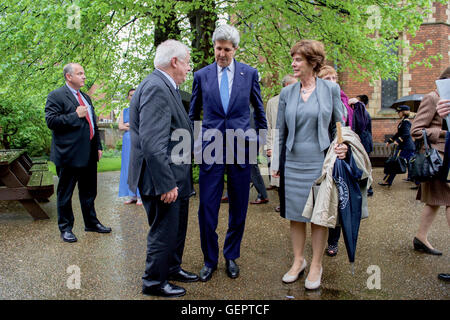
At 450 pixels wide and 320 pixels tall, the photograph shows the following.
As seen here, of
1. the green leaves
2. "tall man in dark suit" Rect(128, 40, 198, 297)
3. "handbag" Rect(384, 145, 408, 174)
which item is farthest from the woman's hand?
"handbag" Rect(384, 145, 408, 174)

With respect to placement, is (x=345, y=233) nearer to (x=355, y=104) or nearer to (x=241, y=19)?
(x=355, y=104)

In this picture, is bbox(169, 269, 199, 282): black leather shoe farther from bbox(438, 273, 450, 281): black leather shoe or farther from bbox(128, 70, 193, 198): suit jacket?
bbox(438, 273, 450, 281): black leather shoe

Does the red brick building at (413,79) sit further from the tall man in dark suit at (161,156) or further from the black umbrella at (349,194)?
the tall man in dark suit at (161,156)

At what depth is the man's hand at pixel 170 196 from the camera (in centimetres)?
300

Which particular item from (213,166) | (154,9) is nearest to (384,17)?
(154,9)

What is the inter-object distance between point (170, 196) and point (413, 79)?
1865cm

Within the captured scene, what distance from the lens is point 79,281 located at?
3.47 m

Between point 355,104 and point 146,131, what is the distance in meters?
5.32

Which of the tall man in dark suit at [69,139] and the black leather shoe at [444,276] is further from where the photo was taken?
the tall man in dark suit at [69,139]

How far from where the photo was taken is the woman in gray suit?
11.2 ft

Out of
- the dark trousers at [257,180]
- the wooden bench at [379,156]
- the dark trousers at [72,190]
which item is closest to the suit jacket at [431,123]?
the dark trousers at [257,180]

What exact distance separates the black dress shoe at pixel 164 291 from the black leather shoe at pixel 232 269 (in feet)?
1.82

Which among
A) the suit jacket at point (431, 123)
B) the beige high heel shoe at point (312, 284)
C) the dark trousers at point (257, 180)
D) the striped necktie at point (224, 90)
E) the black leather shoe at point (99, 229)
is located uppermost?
the striped necktie at point (224, 90)

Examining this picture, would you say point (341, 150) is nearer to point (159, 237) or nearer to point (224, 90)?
point (224, 90)
